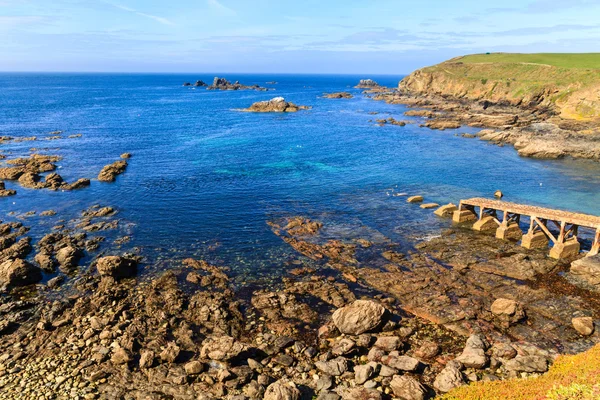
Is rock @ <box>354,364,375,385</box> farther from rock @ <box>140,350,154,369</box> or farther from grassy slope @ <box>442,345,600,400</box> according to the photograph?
rock @ <box>140,350,154,369</box>

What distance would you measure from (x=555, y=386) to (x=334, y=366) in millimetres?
12081

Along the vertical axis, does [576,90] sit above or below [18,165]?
above

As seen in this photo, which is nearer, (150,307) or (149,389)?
(149,389)

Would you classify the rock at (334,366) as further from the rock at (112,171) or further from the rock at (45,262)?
the rock at (112,171)

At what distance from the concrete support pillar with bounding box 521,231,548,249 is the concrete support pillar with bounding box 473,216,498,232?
5091mm

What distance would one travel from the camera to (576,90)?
123m

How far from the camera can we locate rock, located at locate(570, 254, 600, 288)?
3566cm

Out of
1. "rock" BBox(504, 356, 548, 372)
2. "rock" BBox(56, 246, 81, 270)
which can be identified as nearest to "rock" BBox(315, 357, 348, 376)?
"rock" BBox(504, 356, 548, 372)

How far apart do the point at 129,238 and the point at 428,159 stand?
2482 inches

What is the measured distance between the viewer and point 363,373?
81.1ft

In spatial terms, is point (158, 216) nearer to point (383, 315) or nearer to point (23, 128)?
point (383, 315)

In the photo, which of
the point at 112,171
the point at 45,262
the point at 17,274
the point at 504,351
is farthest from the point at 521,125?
the point at 17,274

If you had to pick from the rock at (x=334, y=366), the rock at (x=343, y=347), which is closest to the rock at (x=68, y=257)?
the rock at (x=334, y=366)

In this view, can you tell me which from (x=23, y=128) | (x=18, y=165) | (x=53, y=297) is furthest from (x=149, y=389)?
(x=23, y=128)
